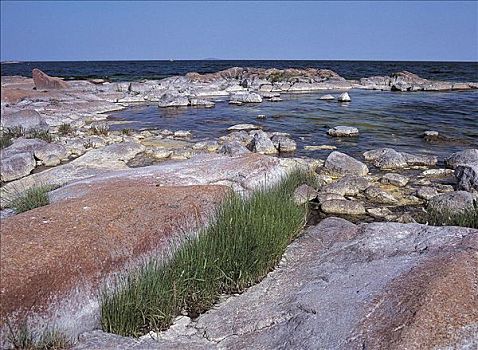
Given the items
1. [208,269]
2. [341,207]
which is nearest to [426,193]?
[341,207]

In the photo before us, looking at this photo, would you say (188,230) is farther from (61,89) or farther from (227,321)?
(61,89)

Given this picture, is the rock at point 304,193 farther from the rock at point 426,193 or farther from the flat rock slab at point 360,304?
the flat rock slab at point 360,304

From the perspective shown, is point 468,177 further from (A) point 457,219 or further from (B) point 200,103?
(B) point 200,103

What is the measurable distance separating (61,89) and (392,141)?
2407cm

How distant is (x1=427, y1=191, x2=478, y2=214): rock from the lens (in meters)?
9.13

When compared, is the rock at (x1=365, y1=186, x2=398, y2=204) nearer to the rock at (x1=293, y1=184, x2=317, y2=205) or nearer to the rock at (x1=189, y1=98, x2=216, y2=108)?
the rock at (x1=293, y1=184, x2=317, y2=205)

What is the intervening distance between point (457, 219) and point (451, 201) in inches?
95.9

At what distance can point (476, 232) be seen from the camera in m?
5.33

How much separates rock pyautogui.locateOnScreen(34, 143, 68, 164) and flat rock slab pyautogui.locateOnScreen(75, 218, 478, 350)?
10.6 metres

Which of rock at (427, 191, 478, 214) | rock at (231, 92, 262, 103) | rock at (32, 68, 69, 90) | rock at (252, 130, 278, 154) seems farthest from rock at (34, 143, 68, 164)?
rock at (32, 68, 69, 90)

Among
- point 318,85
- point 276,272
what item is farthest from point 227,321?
point 318,85

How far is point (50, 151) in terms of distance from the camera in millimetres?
14484

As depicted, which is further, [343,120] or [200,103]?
[200,103]

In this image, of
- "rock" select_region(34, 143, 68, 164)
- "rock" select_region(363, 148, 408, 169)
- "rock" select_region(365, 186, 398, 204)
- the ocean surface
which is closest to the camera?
"rock" select_region(365, 186, 398, 204)
